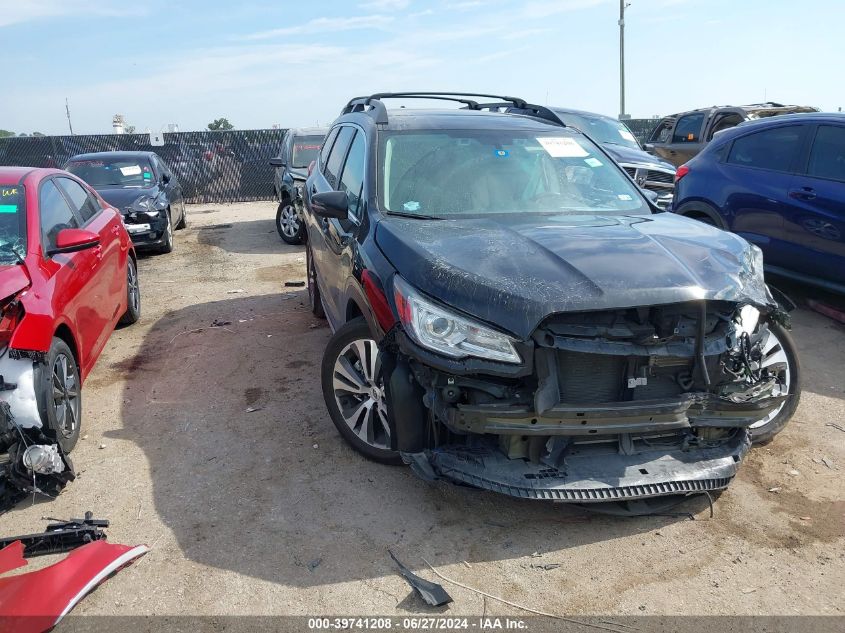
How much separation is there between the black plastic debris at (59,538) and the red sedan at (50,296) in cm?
65

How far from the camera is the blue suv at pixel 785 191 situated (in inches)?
248

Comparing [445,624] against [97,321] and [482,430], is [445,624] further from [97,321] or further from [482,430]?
[97,321]

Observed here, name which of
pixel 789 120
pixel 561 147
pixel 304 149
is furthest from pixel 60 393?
pixel 304 149

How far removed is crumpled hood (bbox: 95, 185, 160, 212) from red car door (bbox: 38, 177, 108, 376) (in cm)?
515

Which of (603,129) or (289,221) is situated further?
(603,129)

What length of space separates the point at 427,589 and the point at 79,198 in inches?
191

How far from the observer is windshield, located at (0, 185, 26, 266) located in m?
4.41

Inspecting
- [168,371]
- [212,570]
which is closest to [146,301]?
[168,371]

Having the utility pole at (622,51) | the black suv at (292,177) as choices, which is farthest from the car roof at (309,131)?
the utility pole at (622,51)

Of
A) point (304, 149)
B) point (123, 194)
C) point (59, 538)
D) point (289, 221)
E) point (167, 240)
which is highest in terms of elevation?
point (304, 149)

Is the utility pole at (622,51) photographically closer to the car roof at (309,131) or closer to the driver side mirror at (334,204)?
the car roof at (309,131)

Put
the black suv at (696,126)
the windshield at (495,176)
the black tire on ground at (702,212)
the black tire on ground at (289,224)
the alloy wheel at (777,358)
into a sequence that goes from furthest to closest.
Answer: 1. the black suv at (696,126)
2. the black tire on ground at (289,224)
3. the black tire on ground at (702,212)
4. the windshield at (495,176)
5. the alloy wheel at (777,358)

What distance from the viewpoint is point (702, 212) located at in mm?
7691

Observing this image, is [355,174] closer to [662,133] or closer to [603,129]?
[603,129]
